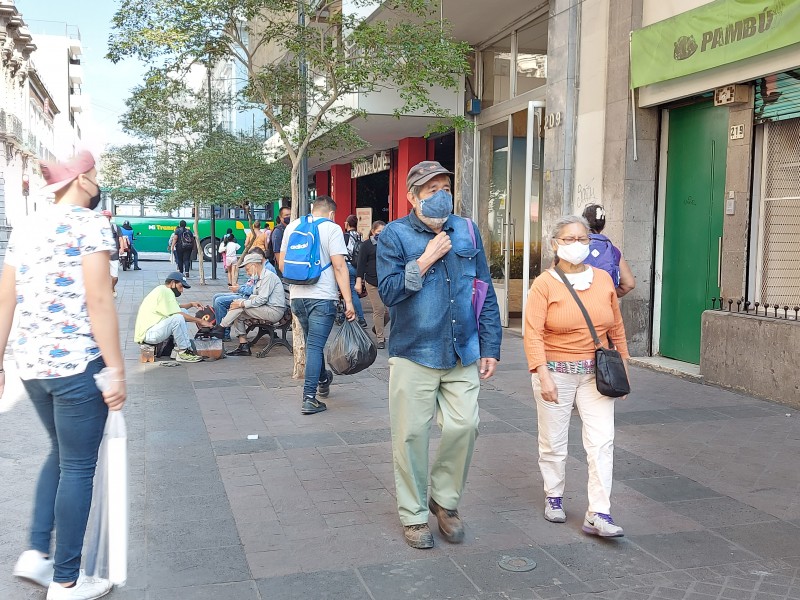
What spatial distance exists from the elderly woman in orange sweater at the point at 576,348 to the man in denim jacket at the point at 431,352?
0.36 meters

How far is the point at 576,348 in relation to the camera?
4375 mm

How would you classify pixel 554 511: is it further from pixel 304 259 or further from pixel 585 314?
pixel 304 259

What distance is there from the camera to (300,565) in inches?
156

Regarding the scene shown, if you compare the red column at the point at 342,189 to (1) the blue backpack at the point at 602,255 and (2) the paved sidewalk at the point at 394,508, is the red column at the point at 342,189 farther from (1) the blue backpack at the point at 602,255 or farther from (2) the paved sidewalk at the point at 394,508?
(1) the blue backpack at the point at 602,255

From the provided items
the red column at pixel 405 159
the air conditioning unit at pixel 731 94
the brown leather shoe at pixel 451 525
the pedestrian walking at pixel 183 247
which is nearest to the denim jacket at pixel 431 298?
the brown leather shoe at pixel 451 525

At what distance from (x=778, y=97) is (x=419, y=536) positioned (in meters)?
→ 6.24

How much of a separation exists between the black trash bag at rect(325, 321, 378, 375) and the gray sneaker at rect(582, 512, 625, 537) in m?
2.73

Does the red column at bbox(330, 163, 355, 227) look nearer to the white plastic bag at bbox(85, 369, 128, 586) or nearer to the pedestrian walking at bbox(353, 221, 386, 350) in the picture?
the pedestrian walking at bbox(353, 221, 386, 350)

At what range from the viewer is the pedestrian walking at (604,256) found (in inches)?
247

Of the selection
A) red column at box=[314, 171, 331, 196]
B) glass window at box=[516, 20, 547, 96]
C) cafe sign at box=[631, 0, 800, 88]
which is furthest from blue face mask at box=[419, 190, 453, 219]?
red column at box=[314, 171, 331, 196]

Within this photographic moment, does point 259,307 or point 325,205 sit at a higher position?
point 325,205

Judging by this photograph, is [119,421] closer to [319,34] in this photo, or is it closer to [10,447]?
[10,447]

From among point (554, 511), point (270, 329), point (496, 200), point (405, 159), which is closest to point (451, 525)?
point (554, 511)

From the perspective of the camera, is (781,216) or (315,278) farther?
(781,216)
